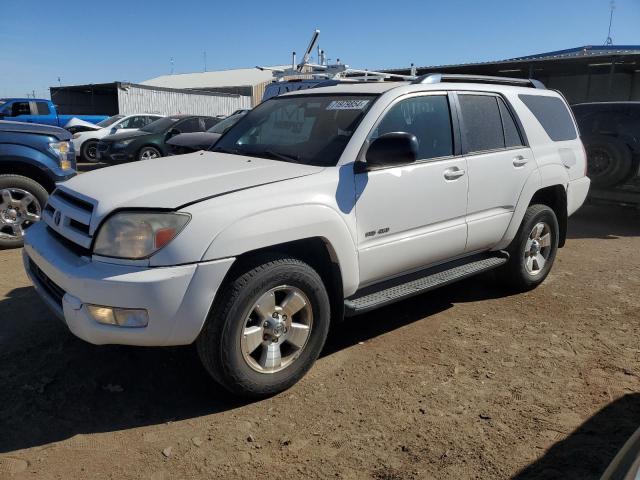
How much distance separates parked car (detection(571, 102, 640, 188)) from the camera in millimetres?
7523

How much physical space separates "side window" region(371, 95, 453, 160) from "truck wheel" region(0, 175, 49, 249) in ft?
13.7

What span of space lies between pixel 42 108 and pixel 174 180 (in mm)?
17077

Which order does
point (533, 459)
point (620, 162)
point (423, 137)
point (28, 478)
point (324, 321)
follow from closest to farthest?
point (28, 478), point (533, 459), point (324, 321), point (423, 137), point (620, 162)

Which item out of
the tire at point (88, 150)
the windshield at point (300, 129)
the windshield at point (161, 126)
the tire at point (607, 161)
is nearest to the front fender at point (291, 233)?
the windshield at point (300, 129)

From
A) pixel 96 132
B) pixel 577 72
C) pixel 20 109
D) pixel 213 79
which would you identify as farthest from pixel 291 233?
pixel 213 79

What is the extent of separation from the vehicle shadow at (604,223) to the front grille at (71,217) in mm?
6546

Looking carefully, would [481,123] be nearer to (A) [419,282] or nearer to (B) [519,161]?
(B) [519,161]

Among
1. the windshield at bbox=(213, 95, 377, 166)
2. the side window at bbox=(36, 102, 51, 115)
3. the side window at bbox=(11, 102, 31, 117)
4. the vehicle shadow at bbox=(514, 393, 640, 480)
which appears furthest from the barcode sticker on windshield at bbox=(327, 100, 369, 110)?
the side window at bbox=(36, 102, 51, 115)

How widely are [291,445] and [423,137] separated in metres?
2.29

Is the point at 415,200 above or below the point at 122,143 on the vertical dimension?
above

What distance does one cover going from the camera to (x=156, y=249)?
8.61 feet

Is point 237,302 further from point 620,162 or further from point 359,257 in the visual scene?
point 620,162

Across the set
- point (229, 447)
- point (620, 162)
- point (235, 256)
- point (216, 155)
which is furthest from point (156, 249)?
point (620, 162)

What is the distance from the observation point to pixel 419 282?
3.78 m
